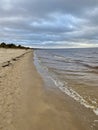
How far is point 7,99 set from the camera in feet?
24.6

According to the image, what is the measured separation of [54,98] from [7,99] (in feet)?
6.77

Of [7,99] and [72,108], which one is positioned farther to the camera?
[7,99]

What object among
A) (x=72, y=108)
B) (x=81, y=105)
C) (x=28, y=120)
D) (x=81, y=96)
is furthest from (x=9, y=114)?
(x=81, y=96)

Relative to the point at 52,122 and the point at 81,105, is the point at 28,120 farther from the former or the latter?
the point at 81,105

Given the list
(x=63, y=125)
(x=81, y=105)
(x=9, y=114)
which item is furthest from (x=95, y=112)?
(x=9, y=114)

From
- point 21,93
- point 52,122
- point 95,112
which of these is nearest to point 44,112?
point 52,122

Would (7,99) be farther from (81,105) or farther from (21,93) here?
(81,105)

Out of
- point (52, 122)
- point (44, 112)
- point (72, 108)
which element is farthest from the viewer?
point (72, 108)

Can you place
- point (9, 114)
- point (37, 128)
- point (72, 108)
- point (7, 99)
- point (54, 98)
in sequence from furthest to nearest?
point (54, 98), point (7, 99), point (72, 108), point (9, 114), point (37, 128)

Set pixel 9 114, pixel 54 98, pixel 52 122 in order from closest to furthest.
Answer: pixel 52 122 → pixel 9 114 → pixel 54 98

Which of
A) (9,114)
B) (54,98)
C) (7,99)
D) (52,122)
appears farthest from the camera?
(54,98)

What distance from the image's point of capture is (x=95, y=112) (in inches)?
261

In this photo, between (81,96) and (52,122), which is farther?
(81,96)

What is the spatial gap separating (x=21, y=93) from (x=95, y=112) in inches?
143
